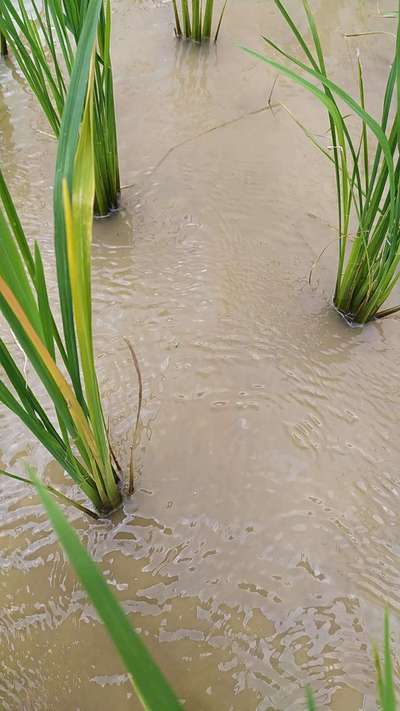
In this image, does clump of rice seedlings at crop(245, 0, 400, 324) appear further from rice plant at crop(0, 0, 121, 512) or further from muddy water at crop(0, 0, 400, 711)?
rice plant at crop(0, 0, 121, 512)

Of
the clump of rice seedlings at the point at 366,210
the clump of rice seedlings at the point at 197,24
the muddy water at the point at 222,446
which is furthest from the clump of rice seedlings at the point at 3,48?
the clump of rice seedlings at the point at 366,210

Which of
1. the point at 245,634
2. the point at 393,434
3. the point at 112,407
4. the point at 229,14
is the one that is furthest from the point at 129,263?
the point at 229,14

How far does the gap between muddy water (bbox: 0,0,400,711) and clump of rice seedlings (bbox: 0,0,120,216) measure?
0.09 m

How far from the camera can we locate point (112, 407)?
90cm

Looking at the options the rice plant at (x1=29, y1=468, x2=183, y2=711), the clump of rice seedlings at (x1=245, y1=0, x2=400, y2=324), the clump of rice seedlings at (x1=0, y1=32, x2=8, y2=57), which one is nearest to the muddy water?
the clump of rice seedlings at (x1=245, y1=0, x2=400, y2=324)

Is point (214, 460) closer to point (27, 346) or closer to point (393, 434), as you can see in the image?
point (393, 434)

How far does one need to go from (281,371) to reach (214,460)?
0.20m

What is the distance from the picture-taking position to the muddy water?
69cm

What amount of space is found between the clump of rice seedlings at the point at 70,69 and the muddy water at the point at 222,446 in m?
0.09

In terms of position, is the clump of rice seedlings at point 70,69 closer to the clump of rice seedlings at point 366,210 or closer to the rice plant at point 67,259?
the clump of rice seedlings at point 366,210

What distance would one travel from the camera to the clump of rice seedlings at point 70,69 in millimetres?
889

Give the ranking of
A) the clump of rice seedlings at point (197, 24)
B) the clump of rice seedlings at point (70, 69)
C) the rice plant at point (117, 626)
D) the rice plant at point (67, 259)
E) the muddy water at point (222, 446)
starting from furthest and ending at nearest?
the clump of rice seedlings at point (197, 24) < the clump of rice seedlings at point (70, 69) < the muddy water at point (222, 446) < the rice plant at point (67, 259) < the rice plant at point (117, 626)

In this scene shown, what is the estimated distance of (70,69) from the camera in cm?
98

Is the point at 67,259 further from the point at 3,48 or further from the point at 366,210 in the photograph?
the point at 3,48
